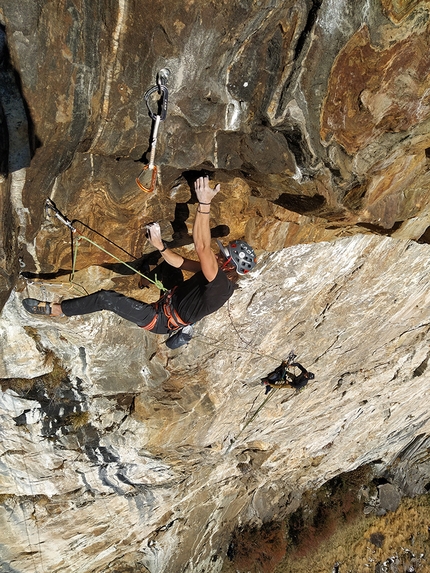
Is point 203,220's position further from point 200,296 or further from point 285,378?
point 285,378

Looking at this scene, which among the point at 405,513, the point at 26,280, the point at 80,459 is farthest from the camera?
the point at 405,513

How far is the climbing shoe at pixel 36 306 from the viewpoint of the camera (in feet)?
14.8

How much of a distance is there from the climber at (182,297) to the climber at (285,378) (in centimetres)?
227

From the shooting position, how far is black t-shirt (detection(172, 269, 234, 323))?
4.34 m

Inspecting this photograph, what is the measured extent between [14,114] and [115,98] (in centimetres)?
72

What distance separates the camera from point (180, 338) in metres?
5.29

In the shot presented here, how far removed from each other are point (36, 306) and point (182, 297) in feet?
5.09

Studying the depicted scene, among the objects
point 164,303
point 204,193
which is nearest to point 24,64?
point 204,193

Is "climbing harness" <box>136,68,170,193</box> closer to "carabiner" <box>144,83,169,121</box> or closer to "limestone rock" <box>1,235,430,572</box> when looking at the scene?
"carabiner" <box>144,83,169,121</box>

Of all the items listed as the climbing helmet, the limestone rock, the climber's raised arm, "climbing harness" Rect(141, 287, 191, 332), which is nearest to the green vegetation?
the limestone rock

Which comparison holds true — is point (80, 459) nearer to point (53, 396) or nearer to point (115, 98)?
point (53, 396)

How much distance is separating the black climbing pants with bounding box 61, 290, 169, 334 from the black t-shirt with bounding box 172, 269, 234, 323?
0.34m

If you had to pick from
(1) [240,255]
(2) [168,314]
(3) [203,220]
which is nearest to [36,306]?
(2) [168,314]

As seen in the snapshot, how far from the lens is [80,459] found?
6.40 m
